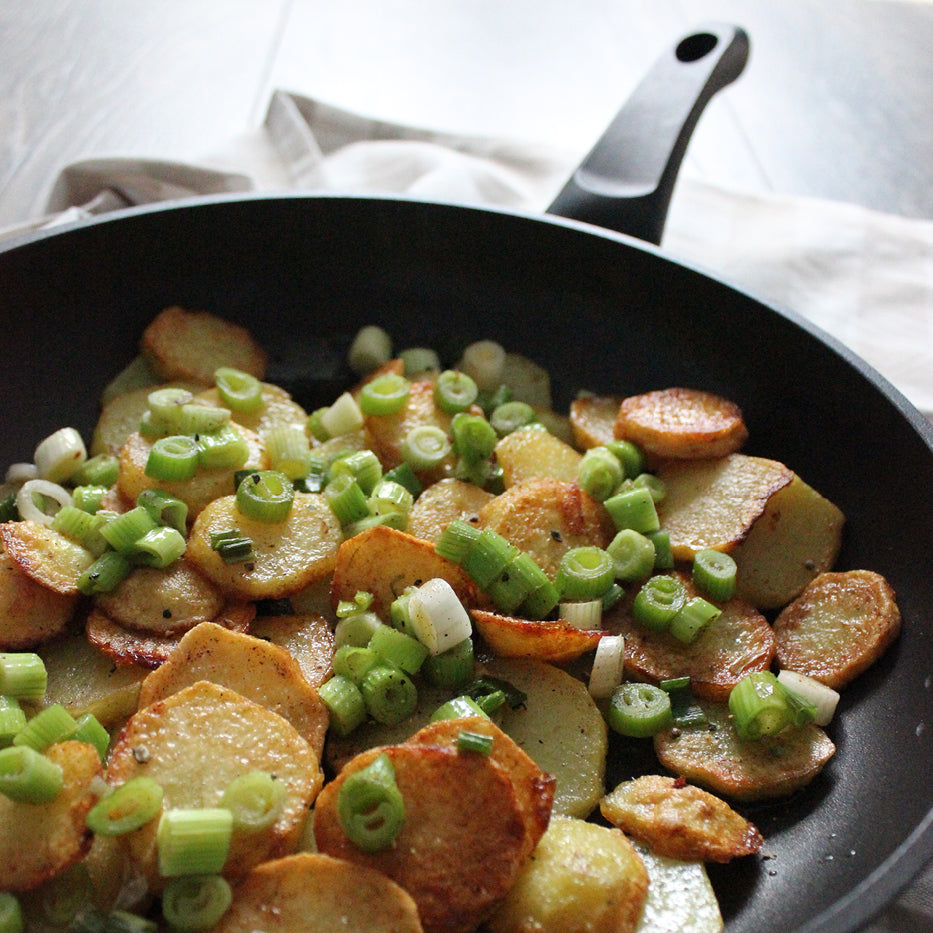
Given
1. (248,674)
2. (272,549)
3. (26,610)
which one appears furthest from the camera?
(272,549)

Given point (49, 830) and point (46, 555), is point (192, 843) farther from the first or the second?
point (46, 555)

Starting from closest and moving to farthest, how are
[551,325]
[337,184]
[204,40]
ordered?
[551,325] → [337,184] → [204,40]

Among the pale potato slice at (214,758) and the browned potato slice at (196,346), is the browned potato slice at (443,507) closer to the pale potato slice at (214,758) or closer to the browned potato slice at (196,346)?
the pale potato slice at (214,758)

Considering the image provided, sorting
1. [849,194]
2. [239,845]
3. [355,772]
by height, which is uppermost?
[849,194]

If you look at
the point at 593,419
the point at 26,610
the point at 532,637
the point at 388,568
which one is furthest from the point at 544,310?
the point at 26,610

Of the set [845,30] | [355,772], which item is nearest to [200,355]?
[355,772]

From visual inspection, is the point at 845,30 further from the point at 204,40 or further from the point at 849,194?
the point at 204,40
